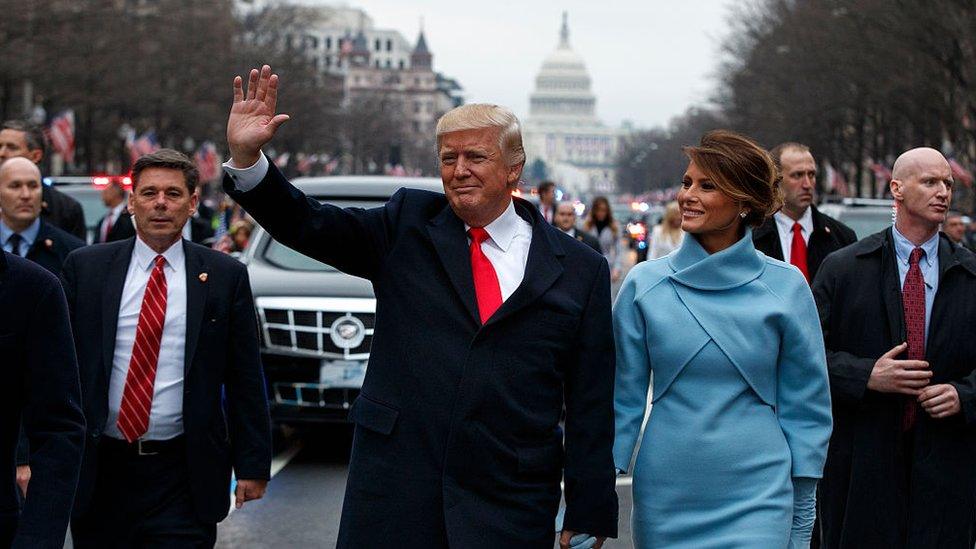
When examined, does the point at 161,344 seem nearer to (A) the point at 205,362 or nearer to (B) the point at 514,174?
(A) the point at 205,362

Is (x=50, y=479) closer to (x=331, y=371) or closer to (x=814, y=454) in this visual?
(x=814, y=454)

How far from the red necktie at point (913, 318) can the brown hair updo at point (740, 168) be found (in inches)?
53.8

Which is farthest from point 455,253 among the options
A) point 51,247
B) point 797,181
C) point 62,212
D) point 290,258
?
point 290,258

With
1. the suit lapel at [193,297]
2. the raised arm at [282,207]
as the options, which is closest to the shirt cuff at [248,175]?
the raised arm at [282,207]

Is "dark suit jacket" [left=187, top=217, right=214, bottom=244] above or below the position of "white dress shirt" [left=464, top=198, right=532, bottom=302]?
below

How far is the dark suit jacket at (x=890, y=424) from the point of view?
20.6 ft

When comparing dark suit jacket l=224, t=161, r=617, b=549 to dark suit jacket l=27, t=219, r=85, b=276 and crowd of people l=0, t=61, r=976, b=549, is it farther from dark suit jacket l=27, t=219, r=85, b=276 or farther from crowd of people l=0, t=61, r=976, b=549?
dark suit jacket l=27, t=219, r=85, b=276

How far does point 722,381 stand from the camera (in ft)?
16.4

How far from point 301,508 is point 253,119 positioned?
5.85 metres

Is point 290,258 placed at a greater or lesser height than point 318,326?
greater

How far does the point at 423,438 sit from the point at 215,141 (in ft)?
221

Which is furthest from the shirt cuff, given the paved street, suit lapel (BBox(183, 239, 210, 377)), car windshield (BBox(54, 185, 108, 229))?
car windshield (BBox(54, 185, 108, 229))

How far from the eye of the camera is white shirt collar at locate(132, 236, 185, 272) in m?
6.20

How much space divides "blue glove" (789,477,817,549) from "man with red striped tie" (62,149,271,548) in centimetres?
187
